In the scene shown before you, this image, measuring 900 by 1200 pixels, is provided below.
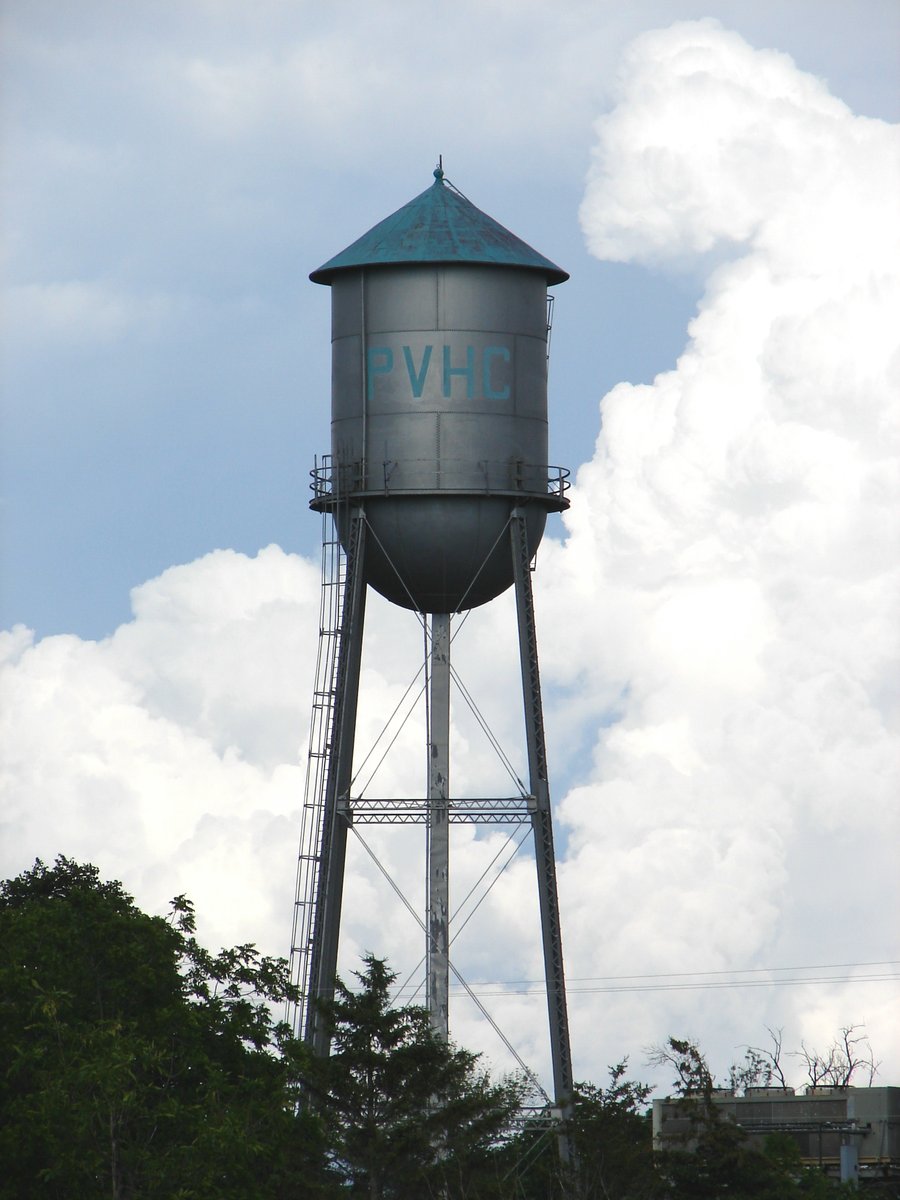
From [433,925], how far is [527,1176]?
817 centimetres

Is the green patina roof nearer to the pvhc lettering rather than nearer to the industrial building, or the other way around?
the pvhc lettering

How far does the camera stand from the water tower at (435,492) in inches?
1932

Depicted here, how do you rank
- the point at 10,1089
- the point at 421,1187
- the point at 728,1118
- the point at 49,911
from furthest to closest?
the point at 728,1118 → the point at 421,1187 → the point at 49,911 → the point at 10,1089

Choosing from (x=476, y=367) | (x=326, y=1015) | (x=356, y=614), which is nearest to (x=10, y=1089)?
(x=326, y=1015)

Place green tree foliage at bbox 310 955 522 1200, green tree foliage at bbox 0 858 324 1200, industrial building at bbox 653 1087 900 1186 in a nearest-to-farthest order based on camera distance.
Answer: green tree foliage at bbox 0 858 324 1200
green tree foliage at bbox 310 955 522 1200
industrial building at bbox 653 1087 900 1186

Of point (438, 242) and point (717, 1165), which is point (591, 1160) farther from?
point (438, 242)

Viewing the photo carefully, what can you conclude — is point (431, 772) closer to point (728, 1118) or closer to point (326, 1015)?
point (326, 1015)

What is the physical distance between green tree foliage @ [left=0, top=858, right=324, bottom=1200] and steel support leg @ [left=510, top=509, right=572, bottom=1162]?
4.91 metres

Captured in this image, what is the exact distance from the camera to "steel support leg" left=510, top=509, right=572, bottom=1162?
1921 inches

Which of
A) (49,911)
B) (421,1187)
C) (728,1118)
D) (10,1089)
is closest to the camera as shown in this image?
(10,1089)

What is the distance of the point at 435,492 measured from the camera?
160 feet

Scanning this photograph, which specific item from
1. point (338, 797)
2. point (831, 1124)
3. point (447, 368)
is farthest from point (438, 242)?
point (831, 1124)

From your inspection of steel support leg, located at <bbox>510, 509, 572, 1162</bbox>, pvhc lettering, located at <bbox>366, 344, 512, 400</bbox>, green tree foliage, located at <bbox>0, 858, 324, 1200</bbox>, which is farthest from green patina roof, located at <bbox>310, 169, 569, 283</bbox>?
green tree foliage, located at <bbox>0, 858, 324, 1200</bbox>

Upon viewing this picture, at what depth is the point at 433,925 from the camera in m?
49.8
